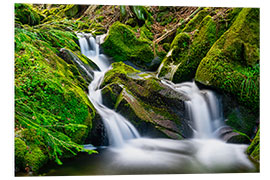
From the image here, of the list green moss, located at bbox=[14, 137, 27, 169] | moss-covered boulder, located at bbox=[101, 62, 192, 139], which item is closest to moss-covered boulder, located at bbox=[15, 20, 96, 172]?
green moss, located at bbox=[14, 137, 27, 169]

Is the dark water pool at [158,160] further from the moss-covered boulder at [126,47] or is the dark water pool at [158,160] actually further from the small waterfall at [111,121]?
the moss-covered boulder at [126,47]

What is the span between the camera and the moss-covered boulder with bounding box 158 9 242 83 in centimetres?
422

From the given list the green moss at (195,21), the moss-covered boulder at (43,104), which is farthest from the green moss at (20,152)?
the green moss at (195,21)

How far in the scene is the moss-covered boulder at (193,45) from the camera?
13.9 feet

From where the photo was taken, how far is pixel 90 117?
2803mm

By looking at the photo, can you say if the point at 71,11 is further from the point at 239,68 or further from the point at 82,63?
the point at 239,68

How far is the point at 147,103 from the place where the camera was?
3.54 metres

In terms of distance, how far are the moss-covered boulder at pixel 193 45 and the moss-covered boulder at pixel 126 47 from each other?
0.49m

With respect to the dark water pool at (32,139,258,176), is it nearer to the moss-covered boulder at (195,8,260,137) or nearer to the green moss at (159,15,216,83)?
the moss-covered boulder at (195,8,260,137)

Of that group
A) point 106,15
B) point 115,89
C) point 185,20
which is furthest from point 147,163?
point 185,20

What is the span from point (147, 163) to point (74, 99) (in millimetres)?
1310

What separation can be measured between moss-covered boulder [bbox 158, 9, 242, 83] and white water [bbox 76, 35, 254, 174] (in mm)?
504

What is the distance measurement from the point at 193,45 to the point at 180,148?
2.53 metres

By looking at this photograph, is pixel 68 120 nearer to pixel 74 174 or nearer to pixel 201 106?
pixel 74 174
